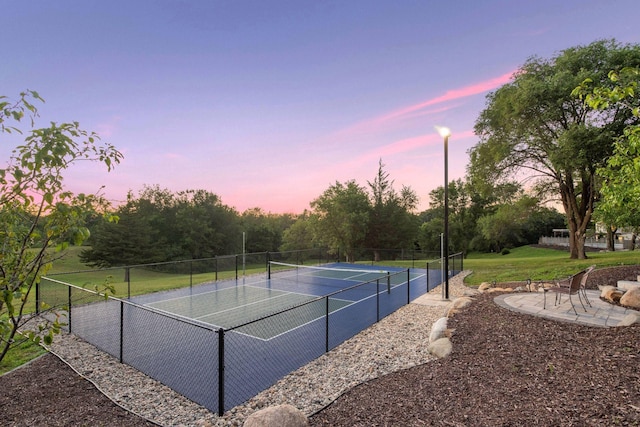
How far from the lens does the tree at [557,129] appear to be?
52.3ft

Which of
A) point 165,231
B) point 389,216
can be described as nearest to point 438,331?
point 389,216

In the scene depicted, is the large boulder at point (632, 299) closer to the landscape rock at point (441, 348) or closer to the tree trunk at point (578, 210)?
the landscape rock at point (441, 348)

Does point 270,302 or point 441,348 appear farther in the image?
point 270,302

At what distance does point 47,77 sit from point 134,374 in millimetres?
7975

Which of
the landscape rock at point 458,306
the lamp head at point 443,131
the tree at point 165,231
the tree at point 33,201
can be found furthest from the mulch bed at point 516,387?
the tree at point 165,231

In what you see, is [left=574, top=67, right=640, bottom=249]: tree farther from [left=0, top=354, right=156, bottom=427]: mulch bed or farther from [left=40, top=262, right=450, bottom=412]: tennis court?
[left=0, top=354, right=156, bottom=427]: mulch bed

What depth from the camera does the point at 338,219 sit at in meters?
34.7

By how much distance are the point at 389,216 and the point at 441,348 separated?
3545 centimetres

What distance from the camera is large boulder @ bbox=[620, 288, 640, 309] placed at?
7.04 m

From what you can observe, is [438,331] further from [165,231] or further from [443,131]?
[165,231]

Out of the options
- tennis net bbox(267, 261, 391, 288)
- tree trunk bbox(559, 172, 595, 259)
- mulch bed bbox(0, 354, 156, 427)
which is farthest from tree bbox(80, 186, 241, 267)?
tree trunk bbox(559, 172, 595, 259)

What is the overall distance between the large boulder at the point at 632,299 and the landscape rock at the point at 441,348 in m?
4.60

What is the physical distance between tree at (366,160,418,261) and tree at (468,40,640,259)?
17580 mm

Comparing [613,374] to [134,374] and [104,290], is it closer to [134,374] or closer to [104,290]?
[104,290]
